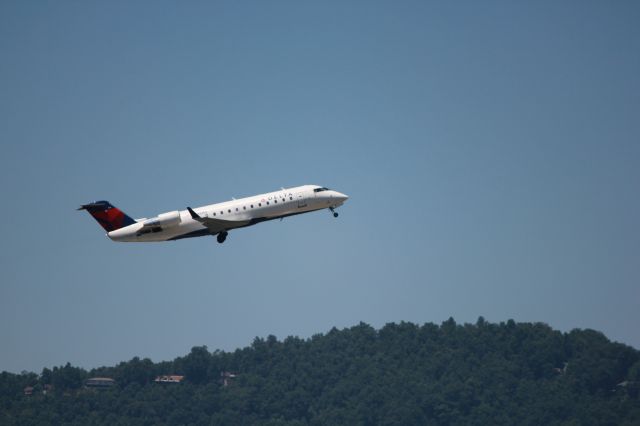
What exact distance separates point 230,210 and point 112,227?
11.2 m

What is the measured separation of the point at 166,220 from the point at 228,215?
519cm

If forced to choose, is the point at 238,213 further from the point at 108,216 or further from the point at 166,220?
the point at 108,216

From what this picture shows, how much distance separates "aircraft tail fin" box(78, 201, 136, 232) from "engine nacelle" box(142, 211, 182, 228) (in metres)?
4.02

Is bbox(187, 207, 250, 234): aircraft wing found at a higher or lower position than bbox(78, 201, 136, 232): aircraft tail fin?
lower

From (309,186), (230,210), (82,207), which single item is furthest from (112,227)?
(309,186)

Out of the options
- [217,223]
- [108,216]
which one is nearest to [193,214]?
[217,223]

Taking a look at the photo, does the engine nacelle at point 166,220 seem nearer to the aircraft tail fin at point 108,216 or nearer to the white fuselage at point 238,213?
the white fuselage at point 238,213

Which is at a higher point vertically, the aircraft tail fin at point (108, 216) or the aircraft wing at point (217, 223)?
the aircraft tail fin at point (108, 216)

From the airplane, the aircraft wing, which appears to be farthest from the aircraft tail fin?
the aircraft wing

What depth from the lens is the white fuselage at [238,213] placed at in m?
98.9

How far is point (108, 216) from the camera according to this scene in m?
103

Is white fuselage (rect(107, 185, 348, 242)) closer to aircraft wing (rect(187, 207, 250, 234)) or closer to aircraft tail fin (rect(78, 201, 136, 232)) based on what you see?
aircraft wing (rect(187, 207, 250, 234))

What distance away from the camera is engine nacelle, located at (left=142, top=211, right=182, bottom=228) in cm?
9912

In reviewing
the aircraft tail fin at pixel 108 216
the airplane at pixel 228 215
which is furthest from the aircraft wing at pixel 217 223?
the aircraft tail fin at pixel 108 216
